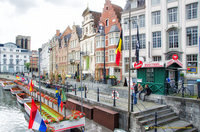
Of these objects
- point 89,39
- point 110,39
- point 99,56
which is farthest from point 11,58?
point 110,39

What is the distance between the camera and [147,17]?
949 inches

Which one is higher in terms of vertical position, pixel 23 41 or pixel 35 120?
pixel 23 41

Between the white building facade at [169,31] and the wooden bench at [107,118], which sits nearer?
the wooden bench at [107,118]

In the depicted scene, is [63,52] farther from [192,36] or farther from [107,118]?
[107,118]

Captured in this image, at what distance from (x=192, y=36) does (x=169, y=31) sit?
10.1ft

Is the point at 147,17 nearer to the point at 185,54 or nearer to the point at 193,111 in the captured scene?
the point at 185,54

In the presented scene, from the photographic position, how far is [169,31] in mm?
22375

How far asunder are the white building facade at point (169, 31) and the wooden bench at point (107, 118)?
10338 millimetres

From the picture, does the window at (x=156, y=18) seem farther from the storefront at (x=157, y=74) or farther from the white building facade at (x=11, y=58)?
the white building facade at (x=11, y=58)

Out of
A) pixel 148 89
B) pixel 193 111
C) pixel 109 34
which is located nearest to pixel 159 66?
pixel 148 89

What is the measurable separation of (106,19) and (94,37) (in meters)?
4.68

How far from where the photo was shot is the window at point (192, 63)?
20.1 metres

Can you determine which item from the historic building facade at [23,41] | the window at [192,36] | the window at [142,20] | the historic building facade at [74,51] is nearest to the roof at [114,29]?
the window at [142,20]

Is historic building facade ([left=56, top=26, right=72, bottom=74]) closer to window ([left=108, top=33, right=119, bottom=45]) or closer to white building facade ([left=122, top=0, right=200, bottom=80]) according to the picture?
window ([left=108, top=33, right=119, bottom=45])
